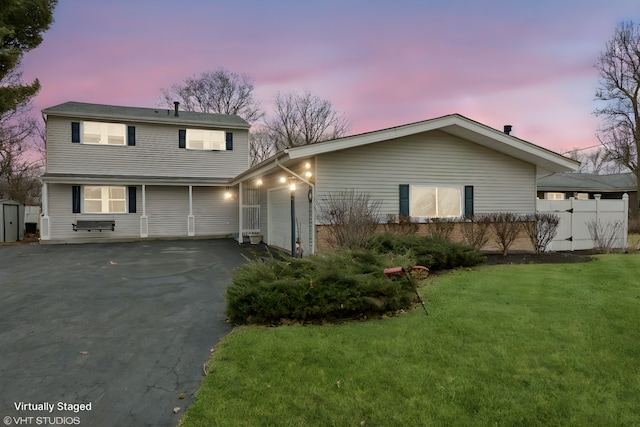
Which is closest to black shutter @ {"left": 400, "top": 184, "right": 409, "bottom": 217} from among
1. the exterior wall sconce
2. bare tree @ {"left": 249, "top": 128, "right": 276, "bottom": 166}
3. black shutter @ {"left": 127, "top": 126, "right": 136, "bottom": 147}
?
the exterior wall sconce

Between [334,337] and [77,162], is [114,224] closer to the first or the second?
[77,162]

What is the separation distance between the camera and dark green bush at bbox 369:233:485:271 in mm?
6988

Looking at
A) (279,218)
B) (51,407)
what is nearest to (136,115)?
(279,218)

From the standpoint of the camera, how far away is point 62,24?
14156mm

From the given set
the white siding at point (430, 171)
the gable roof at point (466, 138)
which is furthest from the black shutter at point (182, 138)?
the gable roof at point (466, 138)

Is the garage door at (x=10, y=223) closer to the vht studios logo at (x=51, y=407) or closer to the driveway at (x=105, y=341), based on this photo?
the driveway at (x=105, y=341)

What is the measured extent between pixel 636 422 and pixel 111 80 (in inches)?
848

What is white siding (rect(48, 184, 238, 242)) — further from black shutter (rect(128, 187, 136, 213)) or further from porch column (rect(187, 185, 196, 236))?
porch column (rect(187, 185, 196, 236))

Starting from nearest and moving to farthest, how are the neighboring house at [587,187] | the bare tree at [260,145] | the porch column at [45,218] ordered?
the porch column at [45,218]
the neighboring house at [587,187]
the bare tree at [260,145]

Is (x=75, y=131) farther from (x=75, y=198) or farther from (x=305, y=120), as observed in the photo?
(x=305, y=120)

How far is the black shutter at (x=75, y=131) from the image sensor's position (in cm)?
1510

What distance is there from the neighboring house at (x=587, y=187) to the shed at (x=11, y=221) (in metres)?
29.9

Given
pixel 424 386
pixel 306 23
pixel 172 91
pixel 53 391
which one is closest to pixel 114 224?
pixel 306 23

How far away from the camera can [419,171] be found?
10344mm
